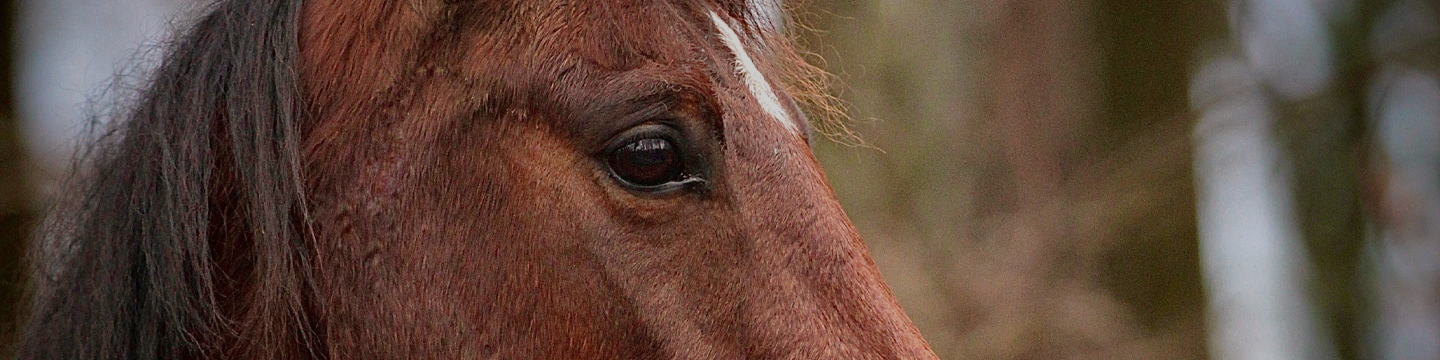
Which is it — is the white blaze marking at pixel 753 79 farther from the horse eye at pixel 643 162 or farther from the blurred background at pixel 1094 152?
the blurred background at pixel 1094 152

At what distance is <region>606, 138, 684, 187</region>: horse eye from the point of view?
184cm

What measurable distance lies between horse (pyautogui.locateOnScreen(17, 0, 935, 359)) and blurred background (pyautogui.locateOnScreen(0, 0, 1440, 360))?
1903mm

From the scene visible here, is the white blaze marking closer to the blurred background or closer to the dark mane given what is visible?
the dark mane

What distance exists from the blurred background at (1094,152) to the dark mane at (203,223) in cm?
203

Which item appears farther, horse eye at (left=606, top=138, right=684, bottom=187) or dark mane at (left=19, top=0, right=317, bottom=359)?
horse eye at (left=606, top=138, right=684, bottom=187)

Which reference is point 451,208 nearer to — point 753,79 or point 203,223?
point 203,223

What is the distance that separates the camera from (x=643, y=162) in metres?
1.84

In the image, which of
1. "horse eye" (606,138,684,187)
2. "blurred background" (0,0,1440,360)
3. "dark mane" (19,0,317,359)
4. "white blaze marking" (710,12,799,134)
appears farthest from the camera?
"blurred background" (0,0,1440,360)

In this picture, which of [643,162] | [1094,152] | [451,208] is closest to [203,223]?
[451,208]

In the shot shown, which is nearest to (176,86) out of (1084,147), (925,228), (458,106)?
(458,106)

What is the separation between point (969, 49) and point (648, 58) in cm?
246

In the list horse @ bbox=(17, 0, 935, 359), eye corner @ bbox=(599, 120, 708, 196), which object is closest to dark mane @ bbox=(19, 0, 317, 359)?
horse @ bbox=(17, 0, 935, 359)

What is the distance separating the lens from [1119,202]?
167 inches

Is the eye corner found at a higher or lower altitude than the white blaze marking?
lower
